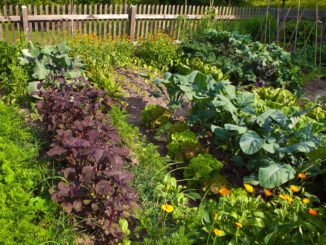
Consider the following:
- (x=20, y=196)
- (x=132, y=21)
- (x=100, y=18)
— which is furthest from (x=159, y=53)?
(x=20, y=196)

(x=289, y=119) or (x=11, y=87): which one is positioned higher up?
(x=289, y=119)

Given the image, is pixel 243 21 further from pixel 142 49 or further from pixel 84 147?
pixel 84 147

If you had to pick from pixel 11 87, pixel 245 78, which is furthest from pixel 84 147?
pixel 245 78

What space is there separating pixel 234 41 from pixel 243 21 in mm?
5203

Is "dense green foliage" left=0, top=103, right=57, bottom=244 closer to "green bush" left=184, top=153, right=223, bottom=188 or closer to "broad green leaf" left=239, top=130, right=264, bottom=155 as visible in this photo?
"green bush" left=184, top=153, right=223, bottom=188

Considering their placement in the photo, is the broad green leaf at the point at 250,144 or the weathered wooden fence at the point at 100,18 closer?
the broad green leaf at the point at 250,144

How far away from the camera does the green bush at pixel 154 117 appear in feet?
15.3

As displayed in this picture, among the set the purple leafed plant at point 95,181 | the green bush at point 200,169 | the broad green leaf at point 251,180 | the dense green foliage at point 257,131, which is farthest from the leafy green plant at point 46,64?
the broad green leaf at point 251,180

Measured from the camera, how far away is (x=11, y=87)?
5.23 metres

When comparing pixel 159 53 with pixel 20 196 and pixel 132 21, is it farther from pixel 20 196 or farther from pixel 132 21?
pixel 20 196

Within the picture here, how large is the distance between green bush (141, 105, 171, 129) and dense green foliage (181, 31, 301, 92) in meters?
2.63

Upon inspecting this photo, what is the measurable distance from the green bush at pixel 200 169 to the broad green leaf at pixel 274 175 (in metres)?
0.52

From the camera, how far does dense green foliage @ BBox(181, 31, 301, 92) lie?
680cm

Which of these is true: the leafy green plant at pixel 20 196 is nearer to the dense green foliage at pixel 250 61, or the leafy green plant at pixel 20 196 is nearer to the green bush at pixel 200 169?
the green bush at pixel 200 169
